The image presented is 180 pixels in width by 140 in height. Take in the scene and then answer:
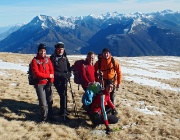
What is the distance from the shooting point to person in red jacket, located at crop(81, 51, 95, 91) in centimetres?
1510

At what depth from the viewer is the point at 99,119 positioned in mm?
13969

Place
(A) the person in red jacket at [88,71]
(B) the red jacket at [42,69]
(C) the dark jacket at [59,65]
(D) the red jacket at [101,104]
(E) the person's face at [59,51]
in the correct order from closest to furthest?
1. (B) the red jacket at [42,69]
2. (D) the red jacket at [101,104]
3. (E) the person's face at [59,51]
4. (C) the dark jacket at [59,65]
5. (A) the person in red jacket at [88,71]

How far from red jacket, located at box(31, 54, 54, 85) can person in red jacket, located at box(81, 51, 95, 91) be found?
2087 mm

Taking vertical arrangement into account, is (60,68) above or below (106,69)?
above

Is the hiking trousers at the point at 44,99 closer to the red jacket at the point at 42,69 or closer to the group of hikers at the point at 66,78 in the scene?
the group of hikers at the point at 66,78

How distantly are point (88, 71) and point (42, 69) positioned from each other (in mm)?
2849

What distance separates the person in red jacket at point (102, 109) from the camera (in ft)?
44.6

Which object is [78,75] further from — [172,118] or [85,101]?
[172,118]

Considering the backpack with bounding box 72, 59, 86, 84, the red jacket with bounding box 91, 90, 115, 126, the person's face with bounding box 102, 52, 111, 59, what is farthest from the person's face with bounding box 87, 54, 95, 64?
the red jacket with bounding box 91, 90, 115, 126

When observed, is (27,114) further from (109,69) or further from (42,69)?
(109,69)

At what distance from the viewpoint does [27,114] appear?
1563 centimetres

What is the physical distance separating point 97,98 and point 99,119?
42.1 inches

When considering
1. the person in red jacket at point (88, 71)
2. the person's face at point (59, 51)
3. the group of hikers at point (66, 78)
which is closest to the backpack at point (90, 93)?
the group of hikers at point (66, 78)

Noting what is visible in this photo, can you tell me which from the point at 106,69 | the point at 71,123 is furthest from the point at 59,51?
the point at 71,123
